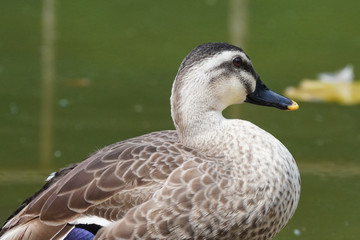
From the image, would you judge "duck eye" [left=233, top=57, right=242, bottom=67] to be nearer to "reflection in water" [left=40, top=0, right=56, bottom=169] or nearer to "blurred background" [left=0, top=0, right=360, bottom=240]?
"blurred background" [left=0, top=0, right=360, bottom=240]

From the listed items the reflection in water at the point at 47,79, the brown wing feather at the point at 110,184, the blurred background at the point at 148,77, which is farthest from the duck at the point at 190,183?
the reflection in water at the point at 47,79

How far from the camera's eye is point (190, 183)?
3.71 m

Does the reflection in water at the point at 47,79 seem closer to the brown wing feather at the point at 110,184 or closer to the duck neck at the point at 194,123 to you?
the brown wing feather at the point at 110,184

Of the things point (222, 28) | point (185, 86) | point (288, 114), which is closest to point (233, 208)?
point (185, 86)

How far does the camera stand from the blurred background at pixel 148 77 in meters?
5.17

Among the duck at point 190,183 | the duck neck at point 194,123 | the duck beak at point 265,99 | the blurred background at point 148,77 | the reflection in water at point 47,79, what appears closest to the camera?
the duck at point 190,183

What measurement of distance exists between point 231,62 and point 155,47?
3307mm

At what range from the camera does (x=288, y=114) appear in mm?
6160

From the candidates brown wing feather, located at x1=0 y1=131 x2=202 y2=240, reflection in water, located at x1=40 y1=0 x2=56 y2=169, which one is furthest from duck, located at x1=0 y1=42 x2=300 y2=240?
reflection in water, located at x1=40 y1=0 x2=56 y2=169

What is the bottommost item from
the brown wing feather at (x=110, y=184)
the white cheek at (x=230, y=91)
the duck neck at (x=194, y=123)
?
the brown wing feather at (x=110, y=184)

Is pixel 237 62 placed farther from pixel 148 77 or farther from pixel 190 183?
pixel 148 77

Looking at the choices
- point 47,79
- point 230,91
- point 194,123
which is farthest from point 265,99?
point 47,79

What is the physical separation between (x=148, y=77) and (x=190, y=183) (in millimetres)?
3071

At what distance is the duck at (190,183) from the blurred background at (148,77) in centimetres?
→ 80
